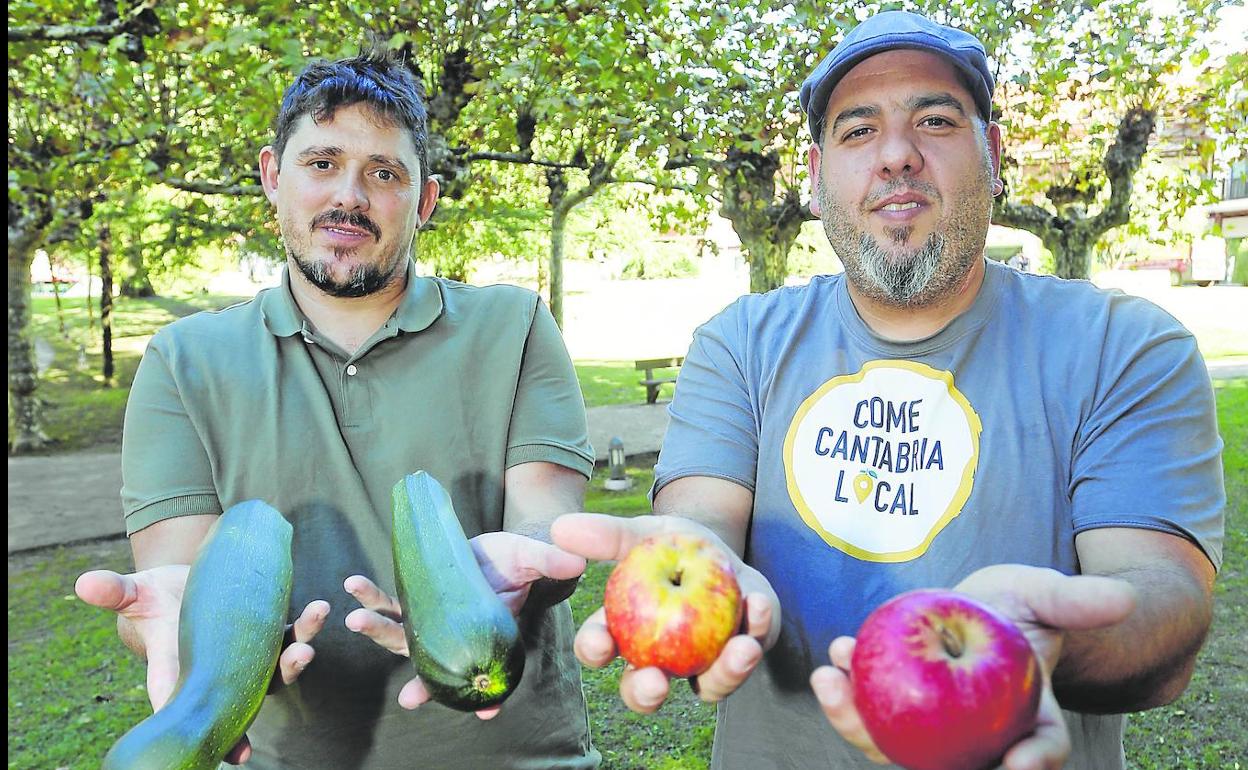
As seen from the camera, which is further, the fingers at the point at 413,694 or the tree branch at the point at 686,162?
the tree branch at the point at 686,162

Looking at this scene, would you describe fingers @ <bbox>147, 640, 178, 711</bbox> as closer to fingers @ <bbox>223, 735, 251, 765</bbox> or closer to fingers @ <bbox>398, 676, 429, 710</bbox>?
fingers @ <bbox>223, 735, 251, 765</bbox>

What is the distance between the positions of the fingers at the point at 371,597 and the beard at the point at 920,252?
1.38m

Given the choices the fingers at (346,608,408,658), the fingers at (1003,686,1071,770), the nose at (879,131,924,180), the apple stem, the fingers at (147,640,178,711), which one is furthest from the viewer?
the nose at (879,131,924,180)

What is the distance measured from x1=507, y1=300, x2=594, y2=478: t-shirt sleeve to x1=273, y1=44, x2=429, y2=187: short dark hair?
0.65 metres

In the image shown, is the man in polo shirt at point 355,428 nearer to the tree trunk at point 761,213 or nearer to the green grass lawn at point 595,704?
the green grass lawn at point 595,704

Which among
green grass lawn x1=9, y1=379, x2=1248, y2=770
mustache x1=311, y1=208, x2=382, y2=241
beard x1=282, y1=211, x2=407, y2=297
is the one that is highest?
mustache x1=311, y1=208, x2=382, y2=241

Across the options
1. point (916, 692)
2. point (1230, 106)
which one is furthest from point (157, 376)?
point (1230, 106)

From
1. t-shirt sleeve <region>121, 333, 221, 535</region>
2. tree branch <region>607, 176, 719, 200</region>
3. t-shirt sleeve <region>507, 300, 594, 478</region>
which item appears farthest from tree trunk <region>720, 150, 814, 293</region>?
t-shirt sleeve <region>121, 333, 221, 535</region>

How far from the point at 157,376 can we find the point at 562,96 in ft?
17.8

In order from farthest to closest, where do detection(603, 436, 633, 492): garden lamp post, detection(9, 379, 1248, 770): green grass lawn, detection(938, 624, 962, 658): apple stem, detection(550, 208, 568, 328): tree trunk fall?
detection(550, 208, 568, 328): tree trunk
detection(603, 436, 633, 492): garden lamp post
detection(9, 379, 1248, 770): green grass lawn
detection(938, 624, 962, 658): apple stem

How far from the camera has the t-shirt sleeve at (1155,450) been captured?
2006 mm

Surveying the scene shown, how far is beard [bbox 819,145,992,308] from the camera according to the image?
7.58 ft

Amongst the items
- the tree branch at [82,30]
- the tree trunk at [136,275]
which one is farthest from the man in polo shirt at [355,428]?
the tree trunk at [136,275]

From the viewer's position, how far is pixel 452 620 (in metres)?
2.01
